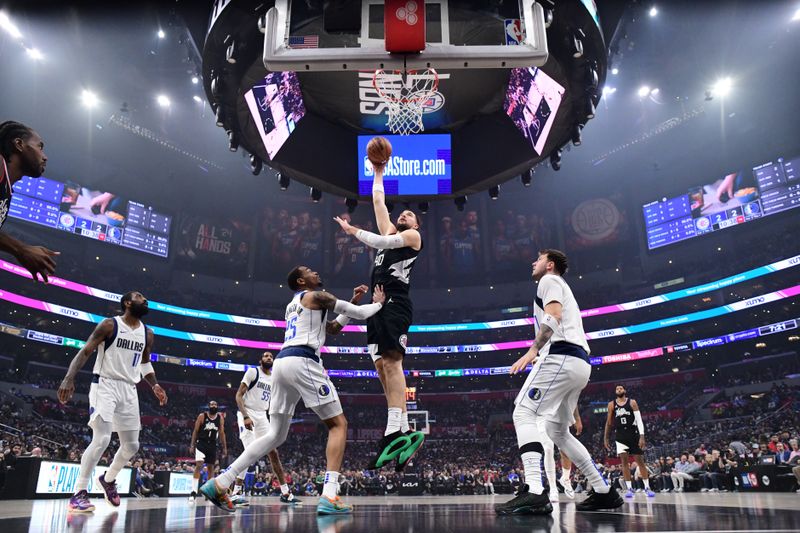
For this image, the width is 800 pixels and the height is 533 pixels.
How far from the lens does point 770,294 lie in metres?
37.6

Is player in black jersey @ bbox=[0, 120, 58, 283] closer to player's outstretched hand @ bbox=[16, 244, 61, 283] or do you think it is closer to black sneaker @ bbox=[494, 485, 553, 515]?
player's outstretched hand @ bbox=[16, 244, 61, 283]

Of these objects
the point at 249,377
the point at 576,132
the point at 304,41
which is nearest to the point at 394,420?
the point at 304,41

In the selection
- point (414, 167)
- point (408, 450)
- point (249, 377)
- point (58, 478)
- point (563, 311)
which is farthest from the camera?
point (58, 478)

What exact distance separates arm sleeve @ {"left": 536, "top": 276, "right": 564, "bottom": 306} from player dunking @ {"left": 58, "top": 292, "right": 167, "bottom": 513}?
4885 mm

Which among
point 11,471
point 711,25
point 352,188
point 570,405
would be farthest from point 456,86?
point 711,25

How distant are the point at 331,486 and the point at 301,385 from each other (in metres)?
0.98

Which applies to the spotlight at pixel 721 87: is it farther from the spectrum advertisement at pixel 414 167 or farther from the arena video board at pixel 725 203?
the spectrum advertisement at pixel 414 167

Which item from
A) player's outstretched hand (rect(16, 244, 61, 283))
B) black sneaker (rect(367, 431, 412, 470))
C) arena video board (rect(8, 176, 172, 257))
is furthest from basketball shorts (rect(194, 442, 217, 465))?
arena video board (rect(8, 176, 172, 257))

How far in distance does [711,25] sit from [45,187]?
4500 cm

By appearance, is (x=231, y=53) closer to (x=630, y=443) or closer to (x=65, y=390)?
(x=65, y=390)

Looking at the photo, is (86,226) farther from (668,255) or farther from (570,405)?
(668,255)

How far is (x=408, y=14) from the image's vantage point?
6.61m

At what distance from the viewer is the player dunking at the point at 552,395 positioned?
16.3ft

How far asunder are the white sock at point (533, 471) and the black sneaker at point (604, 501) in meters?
0.93
